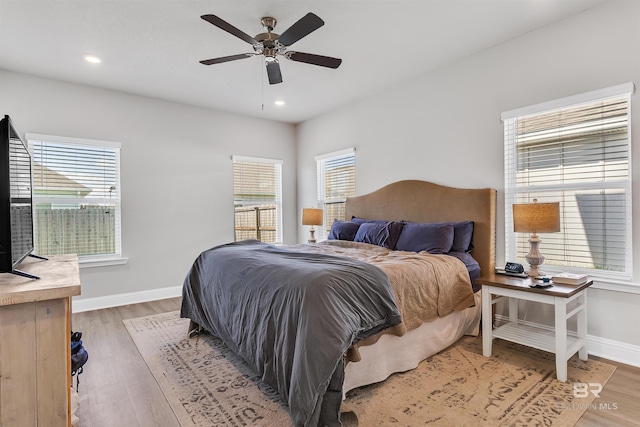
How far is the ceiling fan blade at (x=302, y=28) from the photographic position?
2166 mm

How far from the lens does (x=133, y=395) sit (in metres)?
2.13

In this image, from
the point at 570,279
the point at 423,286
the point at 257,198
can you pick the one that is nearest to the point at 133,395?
the point at 423,286

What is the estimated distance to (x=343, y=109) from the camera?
5.08 meters

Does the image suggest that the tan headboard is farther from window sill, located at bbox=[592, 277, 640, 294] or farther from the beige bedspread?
window sill, located at bbox=[592, 277, 640, 294]

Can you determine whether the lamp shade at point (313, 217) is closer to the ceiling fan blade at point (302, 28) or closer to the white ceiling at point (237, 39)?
the white ceiling at point (237, 39)

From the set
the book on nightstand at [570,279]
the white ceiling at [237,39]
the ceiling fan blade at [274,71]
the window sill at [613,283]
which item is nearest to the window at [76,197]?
the white ceiling at [237,39]

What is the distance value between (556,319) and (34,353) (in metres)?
2.85

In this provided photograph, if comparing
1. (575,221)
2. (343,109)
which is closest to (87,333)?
(343,109)

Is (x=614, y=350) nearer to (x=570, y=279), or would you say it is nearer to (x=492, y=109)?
(x=570, y=279)

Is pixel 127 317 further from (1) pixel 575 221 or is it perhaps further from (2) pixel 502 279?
(1) pixel 575 221

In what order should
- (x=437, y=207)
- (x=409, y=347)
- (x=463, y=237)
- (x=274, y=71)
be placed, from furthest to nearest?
(x=437, y=207), (x=463, y=237), (x=274, y=71), (x=409, y=347)

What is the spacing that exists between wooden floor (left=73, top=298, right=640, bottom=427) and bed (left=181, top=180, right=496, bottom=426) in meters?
0.58

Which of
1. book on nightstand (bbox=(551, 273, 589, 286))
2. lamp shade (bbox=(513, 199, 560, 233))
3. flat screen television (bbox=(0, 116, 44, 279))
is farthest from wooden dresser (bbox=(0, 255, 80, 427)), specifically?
book on nightstand (bbox=(551, 273, 589, 286))

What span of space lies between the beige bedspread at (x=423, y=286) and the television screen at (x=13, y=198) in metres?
1.66
